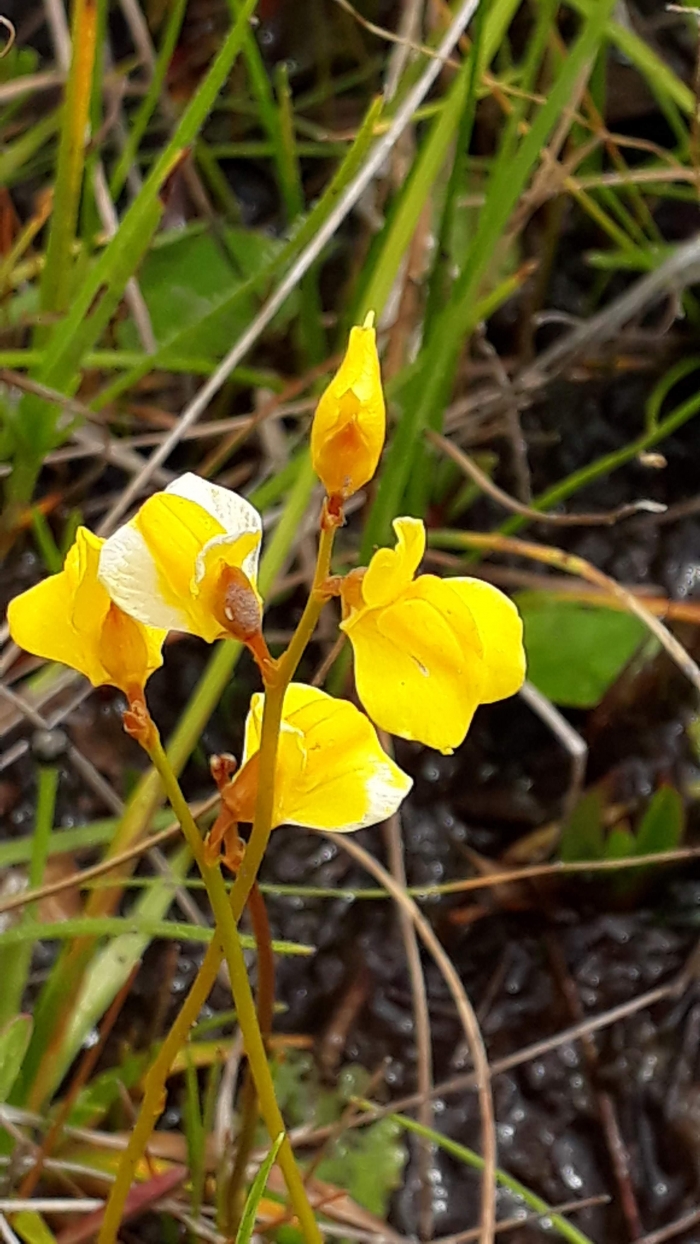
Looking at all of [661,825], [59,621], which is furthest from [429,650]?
[661,825]

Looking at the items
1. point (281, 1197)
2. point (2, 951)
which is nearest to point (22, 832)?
point (2, 951)

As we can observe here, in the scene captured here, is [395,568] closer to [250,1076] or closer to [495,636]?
[495,636]

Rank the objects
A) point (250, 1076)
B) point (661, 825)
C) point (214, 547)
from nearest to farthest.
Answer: point (214, 547), point (250, 1076), point (661, 825)

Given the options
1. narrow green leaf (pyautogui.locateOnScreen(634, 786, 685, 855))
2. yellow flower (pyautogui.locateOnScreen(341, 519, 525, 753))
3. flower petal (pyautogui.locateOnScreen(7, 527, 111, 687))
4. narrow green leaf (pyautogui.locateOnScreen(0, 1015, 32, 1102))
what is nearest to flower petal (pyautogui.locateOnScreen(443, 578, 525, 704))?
yellow flower (pyautogui.locateOnScreen(341, 519, 525, 753))

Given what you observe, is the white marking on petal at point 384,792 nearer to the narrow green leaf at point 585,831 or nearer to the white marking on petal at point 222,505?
the white marking on petal at point 222,505

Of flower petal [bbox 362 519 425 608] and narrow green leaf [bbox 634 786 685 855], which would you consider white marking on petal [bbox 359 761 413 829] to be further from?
narrow green leaf [bbox 634 786 685 855]

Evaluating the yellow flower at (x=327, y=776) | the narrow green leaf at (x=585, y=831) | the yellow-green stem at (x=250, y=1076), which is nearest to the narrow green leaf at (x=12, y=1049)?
the yellow-green stem at (x=250, y=1076)

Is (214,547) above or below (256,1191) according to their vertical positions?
above
